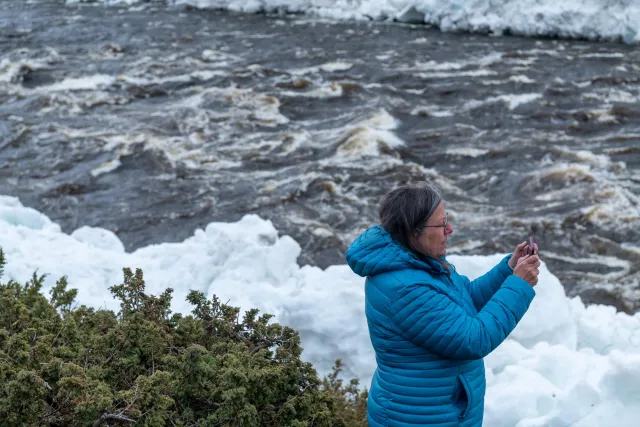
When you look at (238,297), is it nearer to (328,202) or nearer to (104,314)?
(104,314)

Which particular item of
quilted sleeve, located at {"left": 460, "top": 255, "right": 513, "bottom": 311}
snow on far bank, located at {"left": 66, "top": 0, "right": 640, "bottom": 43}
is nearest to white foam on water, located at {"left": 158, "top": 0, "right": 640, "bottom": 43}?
snow on far bank, located at {"left": 66, "top": 0, "right": 640, "bottom": 43}

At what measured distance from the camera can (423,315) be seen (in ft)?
9.76

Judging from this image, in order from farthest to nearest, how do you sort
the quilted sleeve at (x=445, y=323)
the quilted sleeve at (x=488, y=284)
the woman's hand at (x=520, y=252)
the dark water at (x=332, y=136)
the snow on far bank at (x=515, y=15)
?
1. the snow on far bank at (x=515, y=15)
2. the dark water at (x=332, y=136)
3. the quilted sleeve at (x=488, y=284)
4. the woman's hand at (x=520, y=252)
5. the quilted sleeve at (x=445, y=323)

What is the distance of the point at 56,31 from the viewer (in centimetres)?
2259

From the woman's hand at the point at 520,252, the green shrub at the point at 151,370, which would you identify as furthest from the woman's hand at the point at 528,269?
the green shrub at the point at 151,370

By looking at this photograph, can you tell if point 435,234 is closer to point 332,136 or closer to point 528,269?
point 528,269

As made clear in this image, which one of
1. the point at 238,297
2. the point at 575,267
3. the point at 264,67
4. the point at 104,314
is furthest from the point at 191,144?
the point at 104,314

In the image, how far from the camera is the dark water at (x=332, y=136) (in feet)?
35.0

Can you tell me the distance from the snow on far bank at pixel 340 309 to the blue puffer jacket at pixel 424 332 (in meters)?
1.61

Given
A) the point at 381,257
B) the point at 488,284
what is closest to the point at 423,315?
the point at 381,257

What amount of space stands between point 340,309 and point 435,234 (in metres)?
2.89

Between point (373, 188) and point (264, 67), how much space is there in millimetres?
7181

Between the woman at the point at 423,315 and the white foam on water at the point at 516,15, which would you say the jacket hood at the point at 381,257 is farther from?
the white foam on water at the point at 516,15

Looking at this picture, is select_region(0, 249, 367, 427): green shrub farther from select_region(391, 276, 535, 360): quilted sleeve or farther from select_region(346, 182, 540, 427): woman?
select_region(391, 276, 535, 360): quilted sleeve
